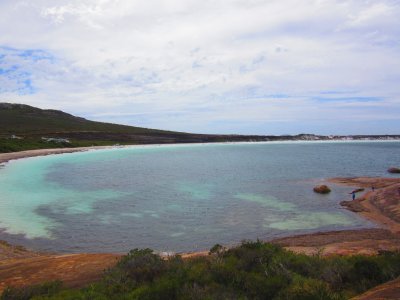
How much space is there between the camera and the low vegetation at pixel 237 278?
8.65m

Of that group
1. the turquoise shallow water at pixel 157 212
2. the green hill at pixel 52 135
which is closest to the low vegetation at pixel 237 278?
the turquoise shallow water at pixel 157 212

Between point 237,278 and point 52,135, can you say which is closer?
point 237,278

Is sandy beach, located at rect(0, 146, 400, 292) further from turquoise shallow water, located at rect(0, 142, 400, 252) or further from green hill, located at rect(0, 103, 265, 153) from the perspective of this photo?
green hill, located at rect(0, 103, 265, 153)

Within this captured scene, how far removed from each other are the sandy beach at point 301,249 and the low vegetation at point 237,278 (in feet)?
4.96

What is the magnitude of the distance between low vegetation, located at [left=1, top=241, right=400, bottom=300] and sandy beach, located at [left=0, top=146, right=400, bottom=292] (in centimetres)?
151

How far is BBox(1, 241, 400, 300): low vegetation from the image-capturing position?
865 centimetres

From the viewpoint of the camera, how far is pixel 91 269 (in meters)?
12.0

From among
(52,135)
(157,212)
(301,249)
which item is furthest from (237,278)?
(52,135)

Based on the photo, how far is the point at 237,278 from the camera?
9.37m

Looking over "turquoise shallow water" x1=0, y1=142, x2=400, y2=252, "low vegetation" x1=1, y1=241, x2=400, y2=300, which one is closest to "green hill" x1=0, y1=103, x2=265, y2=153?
Answer: "turquoise shallow water" x1=0, y1=142, x2=400, y2=252

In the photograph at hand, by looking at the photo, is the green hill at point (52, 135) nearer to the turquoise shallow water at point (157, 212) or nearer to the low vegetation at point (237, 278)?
the turquoise shallow water at point (157, 212)

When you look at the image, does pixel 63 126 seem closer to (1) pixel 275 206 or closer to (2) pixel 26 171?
(2) pixel 26 171

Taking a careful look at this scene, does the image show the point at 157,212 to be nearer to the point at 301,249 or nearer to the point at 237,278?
the point at 301,249

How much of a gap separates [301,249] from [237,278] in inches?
331
